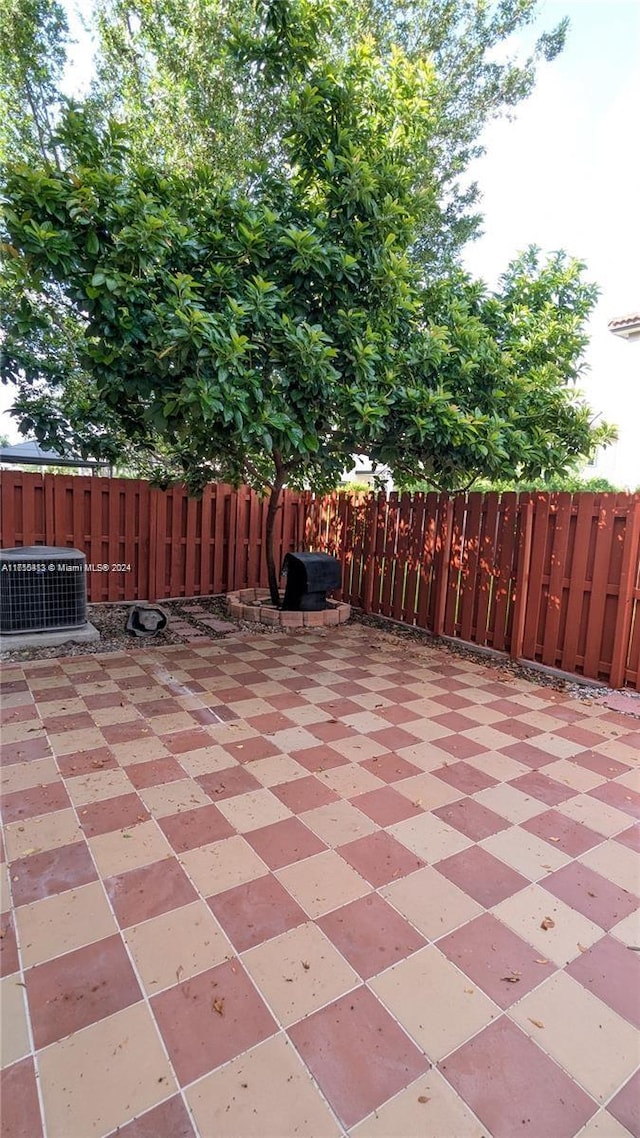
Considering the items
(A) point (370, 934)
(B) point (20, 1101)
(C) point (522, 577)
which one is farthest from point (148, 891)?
(C) point (522, 577)

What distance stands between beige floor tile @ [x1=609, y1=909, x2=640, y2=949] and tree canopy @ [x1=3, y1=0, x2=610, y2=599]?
3447 millimetres

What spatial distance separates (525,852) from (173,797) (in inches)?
62.7

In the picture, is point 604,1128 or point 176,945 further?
point 176,945

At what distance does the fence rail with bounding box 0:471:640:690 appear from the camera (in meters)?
4.17

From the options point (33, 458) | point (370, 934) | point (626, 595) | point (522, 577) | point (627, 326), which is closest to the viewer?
point (370, 934)

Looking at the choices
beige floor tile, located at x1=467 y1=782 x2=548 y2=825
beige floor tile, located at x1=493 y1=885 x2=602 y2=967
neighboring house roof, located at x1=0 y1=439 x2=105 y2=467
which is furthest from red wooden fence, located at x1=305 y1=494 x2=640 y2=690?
neighboring house roof, located at x1=0 y1=439 x2=105 y2=467

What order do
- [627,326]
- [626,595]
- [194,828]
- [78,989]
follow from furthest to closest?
1. [627,326]
2. [626,595]
3. [194,828]
4. [78,989]

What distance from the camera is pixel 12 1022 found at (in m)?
1.38

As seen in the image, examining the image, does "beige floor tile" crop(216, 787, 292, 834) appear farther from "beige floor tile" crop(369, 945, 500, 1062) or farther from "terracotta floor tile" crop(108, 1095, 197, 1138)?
"terracotta floor tile" crop(108, 1095, 197, 1138)

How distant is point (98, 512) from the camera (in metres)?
6.23

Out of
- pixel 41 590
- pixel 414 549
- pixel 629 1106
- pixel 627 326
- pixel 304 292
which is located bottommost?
pixel 629 1106

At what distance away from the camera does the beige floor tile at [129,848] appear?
6.59ft

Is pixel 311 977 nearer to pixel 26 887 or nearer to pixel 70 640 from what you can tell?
pixel 26 887

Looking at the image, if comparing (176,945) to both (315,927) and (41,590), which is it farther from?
(41,590)
